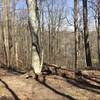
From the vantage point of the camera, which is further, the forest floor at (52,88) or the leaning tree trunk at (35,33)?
the leaning tree trunk at (35,33)

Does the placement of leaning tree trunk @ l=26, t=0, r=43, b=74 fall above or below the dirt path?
above

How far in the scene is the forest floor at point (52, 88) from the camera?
10.4m

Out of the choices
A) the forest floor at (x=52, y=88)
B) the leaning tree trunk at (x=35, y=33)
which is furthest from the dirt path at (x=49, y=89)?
the leaning tree trunk at (x=35, y=33)

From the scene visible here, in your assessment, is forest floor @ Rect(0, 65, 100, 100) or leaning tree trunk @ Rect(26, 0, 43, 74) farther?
leaning tree trunk @ Rect(26, 0, 43, 74)

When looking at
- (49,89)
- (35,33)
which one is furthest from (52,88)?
(35,33)

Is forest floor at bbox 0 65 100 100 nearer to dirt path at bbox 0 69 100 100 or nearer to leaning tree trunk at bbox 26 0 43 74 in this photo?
dirt path at bbox 0 69 100 100

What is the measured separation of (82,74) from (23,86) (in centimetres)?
309

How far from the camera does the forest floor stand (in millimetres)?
10391

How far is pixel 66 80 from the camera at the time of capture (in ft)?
42.3

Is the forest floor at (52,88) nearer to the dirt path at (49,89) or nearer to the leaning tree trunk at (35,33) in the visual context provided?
the dirt path at (49,89)

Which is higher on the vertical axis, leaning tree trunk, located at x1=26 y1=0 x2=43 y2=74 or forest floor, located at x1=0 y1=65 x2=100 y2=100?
leaning tree trunk, located at x1=26 y1=0 x2=43 y2=74

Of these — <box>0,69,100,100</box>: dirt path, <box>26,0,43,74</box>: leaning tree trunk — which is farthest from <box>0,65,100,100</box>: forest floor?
<box>26,0,43,74</box>: leaning tree trunk

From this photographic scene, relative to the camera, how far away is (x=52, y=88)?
38.2ft

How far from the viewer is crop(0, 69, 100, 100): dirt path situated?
1036 centimetres
